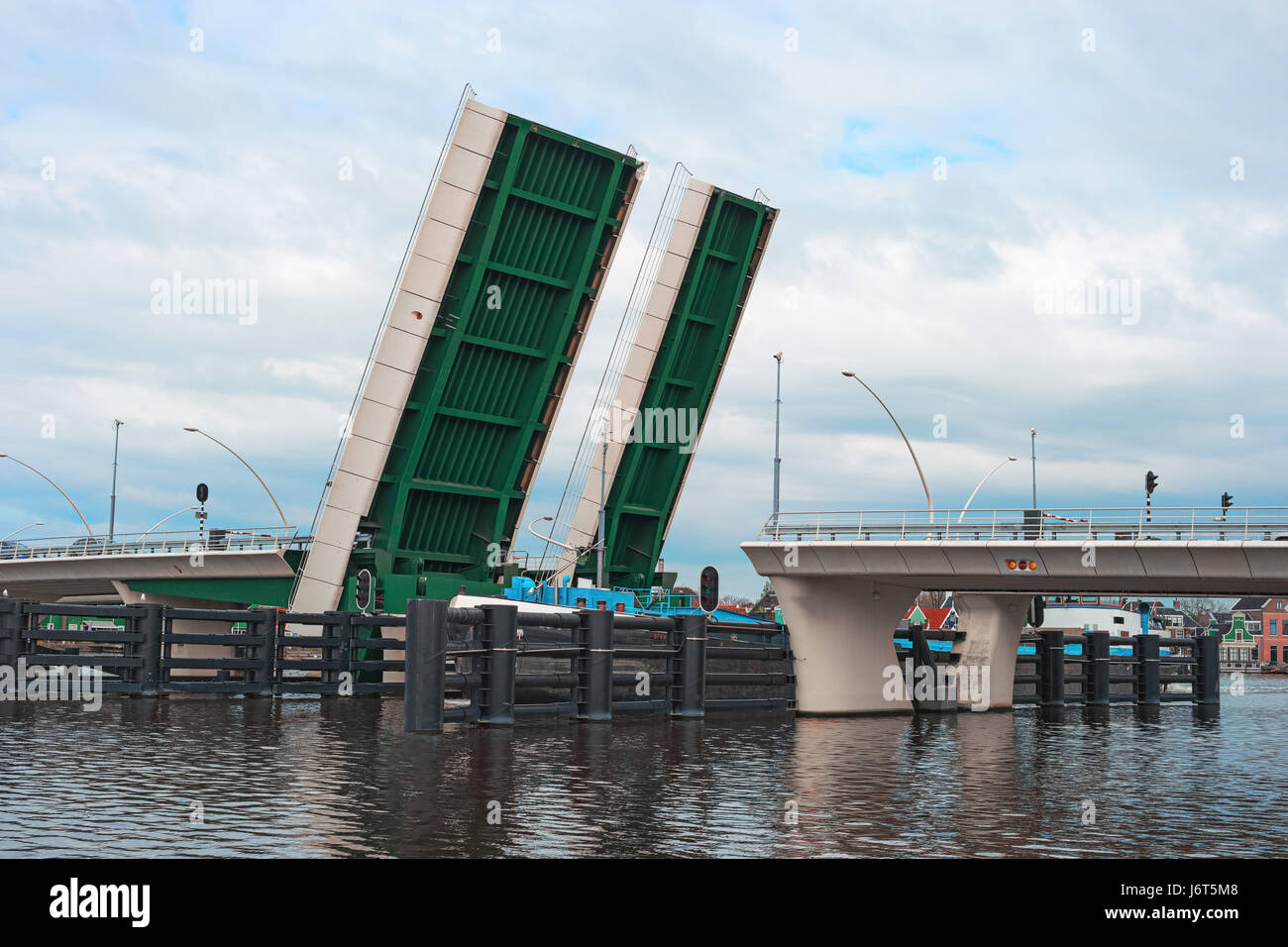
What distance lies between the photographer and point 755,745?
2084 centimetres

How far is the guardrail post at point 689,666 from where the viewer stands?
26125 mm

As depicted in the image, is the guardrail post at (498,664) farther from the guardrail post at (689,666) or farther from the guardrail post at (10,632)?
the guardrail post at (10,632)

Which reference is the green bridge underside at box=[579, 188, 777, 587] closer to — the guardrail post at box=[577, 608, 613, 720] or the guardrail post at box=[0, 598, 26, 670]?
the guardrail post at box=[577, 608, 613, 720]

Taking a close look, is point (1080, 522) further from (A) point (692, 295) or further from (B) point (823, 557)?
(A) point (692, 295)

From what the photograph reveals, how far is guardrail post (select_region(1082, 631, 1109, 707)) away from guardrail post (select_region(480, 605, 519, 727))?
22.2 m

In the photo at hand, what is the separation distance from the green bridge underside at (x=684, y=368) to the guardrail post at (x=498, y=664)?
1980cm

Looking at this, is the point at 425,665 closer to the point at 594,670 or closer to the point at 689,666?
the point at 594,670

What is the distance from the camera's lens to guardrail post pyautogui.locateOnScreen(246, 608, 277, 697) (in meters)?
28.0

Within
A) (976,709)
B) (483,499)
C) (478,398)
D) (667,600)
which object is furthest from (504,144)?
(976,709)

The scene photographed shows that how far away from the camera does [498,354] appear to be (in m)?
35.3

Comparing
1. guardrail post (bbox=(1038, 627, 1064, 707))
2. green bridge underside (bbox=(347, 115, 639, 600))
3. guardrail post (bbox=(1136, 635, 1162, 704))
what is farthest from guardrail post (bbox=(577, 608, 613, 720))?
guardrail post (bbox=(1136, 635, 1162, 704))

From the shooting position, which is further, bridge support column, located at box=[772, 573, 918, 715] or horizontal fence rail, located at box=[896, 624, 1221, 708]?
horizontal fence rail, located at box=[896, 624, 1221, 708]

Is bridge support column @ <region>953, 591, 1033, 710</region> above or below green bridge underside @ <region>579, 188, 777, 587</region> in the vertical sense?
below

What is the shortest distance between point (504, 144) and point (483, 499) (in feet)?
33.9
